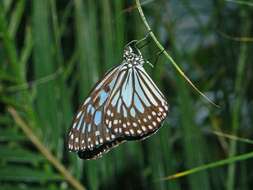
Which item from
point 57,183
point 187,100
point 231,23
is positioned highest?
point 231,23

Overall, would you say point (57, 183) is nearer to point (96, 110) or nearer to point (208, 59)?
point (96, 110)

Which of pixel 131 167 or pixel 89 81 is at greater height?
pixel 89 81

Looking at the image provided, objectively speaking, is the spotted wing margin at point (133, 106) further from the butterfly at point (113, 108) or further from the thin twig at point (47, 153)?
the thin twig at point (47, 153)

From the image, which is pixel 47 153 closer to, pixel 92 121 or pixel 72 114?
pixel 72 114

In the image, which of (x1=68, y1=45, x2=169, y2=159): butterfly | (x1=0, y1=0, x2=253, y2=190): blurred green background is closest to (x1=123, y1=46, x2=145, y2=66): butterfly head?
(x1=68, y1=45, x2=169, y2=159): butterfly

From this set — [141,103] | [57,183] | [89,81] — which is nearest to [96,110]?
[141,103]

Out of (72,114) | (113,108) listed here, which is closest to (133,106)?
(113,108)

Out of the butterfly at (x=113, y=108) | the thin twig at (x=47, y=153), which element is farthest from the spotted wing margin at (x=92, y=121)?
the thin twig at (x=47, y=153)
